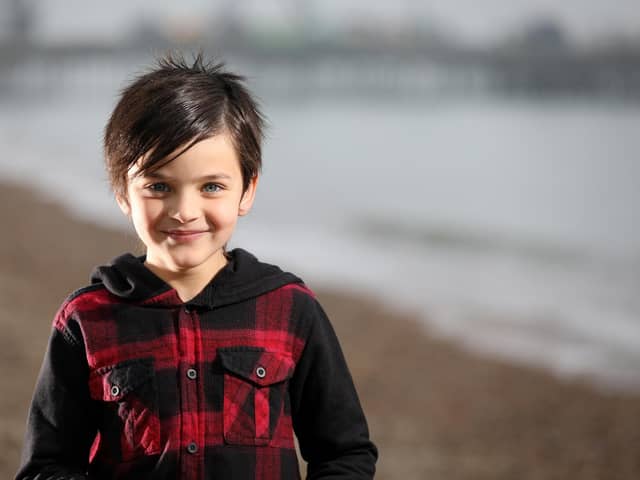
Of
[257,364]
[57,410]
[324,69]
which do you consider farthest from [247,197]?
[324,69]

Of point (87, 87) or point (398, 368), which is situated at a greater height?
point (87, 87)

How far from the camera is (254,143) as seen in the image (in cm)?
96

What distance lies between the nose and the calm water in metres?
3.20

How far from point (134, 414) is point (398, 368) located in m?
2.95

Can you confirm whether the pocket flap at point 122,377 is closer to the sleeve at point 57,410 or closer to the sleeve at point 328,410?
the sleeve at point 57,410

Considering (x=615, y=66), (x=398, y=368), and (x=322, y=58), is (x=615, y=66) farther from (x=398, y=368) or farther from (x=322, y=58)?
(x=398, y=368)

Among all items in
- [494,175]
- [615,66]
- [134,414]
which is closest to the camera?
[134,414]

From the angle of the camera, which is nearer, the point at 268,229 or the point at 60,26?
the point at 268,229

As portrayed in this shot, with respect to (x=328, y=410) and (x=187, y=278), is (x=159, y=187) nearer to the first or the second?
(x=187, y=278)

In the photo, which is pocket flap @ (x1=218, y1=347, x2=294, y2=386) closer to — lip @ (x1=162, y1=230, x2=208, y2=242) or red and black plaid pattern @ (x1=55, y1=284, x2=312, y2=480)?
red and black plaid pattern @ (x1=55, y1=284, x2=312, y2=480)

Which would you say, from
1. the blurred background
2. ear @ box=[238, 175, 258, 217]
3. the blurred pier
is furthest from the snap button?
the blurred pier

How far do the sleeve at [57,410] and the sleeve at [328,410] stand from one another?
0.67ft

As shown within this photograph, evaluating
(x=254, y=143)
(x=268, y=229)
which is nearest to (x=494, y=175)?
(x=268, y=229)

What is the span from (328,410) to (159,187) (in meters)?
0.27
